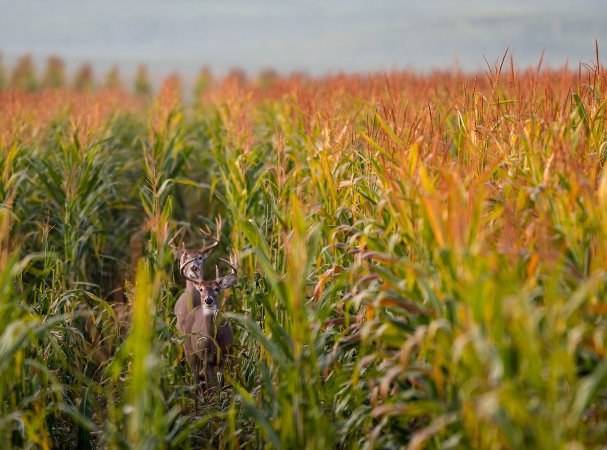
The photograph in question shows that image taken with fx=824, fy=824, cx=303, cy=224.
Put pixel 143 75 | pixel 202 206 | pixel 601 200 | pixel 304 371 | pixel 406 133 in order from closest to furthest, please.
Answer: pixel 601 200, pixel 304 371, pixel 406 133, pixel 202 206, pixel 143 75

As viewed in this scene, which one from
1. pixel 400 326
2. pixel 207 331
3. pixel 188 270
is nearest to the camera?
pixel 400 326

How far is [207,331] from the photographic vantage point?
5262mm

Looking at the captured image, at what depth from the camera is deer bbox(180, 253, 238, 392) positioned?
16.9 ft

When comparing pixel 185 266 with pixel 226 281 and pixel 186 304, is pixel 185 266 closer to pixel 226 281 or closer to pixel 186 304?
pixel 186 304

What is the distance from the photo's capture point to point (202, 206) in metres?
10.3

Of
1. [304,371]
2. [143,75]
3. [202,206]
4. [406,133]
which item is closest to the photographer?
[304,371]

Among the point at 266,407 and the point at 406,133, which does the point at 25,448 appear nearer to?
the point at 266,407

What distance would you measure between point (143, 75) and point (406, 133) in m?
26.1

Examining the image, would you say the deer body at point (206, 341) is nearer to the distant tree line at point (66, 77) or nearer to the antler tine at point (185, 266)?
the antler tine at point (185, 266)

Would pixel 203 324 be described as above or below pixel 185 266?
below

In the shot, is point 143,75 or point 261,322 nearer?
point 261,322

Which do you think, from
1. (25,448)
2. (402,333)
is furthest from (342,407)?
(25,448)

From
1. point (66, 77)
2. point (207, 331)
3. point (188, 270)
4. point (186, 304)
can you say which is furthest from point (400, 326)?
point (66, 77)

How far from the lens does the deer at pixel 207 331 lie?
5156mm
